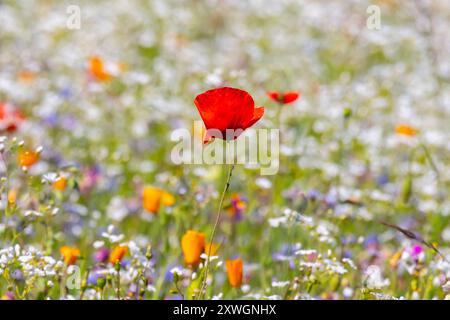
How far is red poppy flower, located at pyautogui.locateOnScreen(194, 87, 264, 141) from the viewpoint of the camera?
1241 millimetres

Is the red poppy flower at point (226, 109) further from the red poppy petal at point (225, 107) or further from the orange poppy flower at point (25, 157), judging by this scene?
the orange poppy flower at point (25, 157)

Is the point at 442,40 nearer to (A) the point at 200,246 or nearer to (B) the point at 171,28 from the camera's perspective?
(B) the point at 171,28

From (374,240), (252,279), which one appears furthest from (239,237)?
(374,240)

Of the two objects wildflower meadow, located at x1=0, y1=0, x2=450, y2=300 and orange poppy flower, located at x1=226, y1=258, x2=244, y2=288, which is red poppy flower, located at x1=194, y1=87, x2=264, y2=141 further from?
orange poppy flower, located at x1=226, y1=258, x2=244, y2=288

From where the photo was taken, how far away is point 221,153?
2.75 m

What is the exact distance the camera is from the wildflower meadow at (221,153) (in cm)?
169

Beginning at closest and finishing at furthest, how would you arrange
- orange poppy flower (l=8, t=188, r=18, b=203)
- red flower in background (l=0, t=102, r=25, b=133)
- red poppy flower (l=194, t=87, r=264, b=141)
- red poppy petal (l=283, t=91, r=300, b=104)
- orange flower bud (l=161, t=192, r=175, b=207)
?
red poppy flower (l=194, t=87, r=264, b=141) → orange poppy flower (l=8, t=188, r=18, b=203) → red poppy petal (l=283, t=91, r=300, b=104) → orange flower bud (l=161, t=192, r=175, b=207) → red flower in background (l=0, t=102, r=25, b=133)

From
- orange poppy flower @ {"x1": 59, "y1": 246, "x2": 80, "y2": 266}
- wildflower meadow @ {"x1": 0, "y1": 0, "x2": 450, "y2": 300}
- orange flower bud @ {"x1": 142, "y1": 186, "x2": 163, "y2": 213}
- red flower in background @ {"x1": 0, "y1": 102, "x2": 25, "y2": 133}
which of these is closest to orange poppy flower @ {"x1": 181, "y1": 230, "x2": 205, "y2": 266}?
wildflower meadow @ {"x1": 0, "y1": 0, "x2": 450, "y2": 300}

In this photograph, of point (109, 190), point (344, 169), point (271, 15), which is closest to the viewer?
point (109, 190)

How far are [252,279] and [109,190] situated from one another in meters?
0.68

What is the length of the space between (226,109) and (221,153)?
4.93 ft

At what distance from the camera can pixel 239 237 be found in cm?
235

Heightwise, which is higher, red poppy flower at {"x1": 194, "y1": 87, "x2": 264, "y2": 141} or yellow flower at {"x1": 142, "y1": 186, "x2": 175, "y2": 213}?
red poppy flower at {"x1": 194, "y1": 87, "x2": 264, "y2": 141}

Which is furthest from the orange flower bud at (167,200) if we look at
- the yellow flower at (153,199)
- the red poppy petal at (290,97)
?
the red poppy petal at (290,97)
